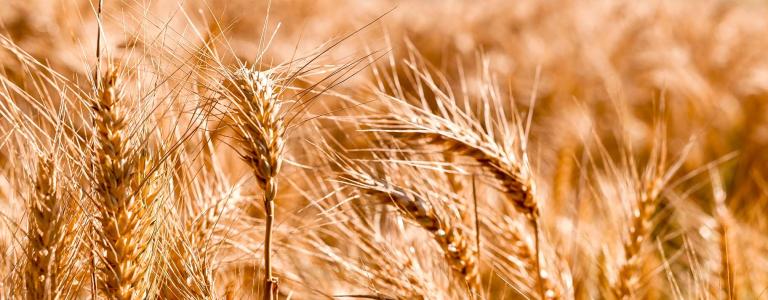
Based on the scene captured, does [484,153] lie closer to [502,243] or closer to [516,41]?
[502,243]

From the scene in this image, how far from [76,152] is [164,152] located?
4.0 inches

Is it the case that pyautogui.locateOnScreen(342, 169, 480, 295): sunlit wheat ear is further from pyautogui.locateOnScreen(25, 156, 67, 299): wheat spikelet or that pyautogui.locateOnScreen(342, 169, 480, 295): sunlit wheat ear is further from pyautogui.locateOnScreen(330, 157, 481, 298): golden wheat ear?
pyautogui.locateOnScreen(25, 156, 67, 299): wheat spikelet

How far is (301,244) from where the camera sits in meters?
1.42

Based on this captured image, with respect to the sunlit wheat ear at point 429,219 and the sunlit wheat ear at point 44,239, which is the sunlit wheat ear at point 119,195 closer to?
the sunlit wheat ear at point 44,239

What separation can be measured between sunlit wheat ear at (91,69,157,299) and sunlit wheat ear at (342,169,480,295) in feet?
0.95

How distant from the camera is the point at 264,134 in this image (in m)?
0.85

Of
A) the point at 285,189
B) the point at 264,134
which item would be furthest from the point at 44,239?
the point at 285,189

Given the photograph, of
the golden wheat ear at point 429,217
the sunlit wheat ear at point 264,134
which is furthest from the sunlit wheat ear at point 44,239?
the golden wheat ear at point 429,217

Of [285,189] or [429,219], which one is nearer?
[429,219]

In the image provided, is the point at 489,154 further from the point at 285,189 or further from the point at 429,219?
the point at 285,189

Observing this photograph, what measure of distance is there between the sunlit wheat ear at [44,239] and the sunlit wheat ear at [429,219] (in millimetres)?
367

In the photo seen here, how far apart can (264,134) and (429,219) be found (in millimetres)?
311

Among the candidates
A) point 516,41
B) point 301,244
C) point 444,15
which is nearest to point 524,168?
point 301,244

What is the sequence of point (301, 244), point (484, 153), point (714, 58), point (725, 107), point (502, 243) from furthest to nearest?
point (714, 58)
point (725, 107)
point (301, 244)
point (502, 243)
point (484, 153)
